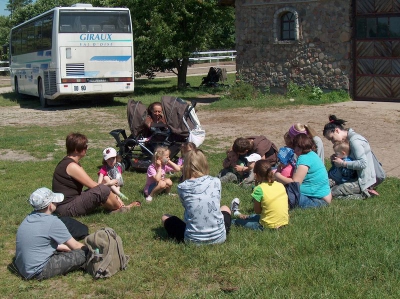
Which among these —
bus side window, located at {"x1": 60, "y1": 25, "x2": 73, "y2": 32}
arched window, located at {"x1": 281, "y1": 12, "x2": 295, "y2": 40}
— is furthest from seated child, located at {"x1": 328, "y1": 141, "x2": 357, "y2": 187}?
bus side window, located at {"x1": 60, "y1": 25, "x2": 73, "y2": 32}

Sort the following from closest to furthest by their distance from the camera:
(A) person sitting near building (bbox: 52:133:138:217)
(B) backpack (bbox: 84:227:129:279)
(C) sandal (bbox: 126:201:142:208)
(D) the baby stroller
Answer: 1. (B) backpack (bbox: 84:227:129:279)
2. (A) person sitting near building (bbox: 52:133:138:217)
3. (C) sandal (bbox: 126:201:142:208)
4. (D) the baby stroller

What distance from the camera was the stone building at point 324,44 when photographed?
17984 millimetres

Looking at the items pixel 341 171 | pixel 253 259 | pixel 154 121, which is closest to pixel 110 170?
pixel 154 121

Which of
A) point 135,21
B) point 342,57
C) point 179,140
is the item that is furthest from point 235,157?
point 135,21

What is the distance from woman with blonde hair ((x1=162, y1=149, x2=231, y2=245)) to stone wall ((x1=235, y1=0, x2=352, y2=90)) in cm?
1348

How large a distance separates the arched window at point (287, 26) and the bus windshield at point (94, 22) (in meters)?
5.29

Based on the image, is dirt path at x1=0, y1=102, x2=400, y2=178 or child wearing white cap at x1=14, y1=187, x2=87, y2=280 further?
dirt path at x1=0, y1=102, x2=400, y2=178

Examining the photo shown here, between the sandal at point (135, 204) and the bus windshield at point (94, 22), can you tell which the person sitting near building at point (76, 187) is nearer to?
the sandal at point (135, 204)

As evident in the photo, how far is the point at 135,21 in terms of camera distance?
25688mm

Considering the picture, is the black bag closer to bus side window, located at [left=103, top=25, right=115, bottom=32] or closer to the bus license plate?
the bus license plate

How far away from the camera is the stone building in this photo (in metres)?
18.0

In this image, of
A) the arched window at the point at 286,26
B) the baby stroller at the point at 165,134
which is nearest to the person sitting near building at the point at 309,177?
the baby stroller at the point at 165,134

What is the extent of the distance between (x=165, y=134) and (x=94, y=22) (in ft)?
37.5

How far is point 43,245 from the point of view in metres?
5.60
